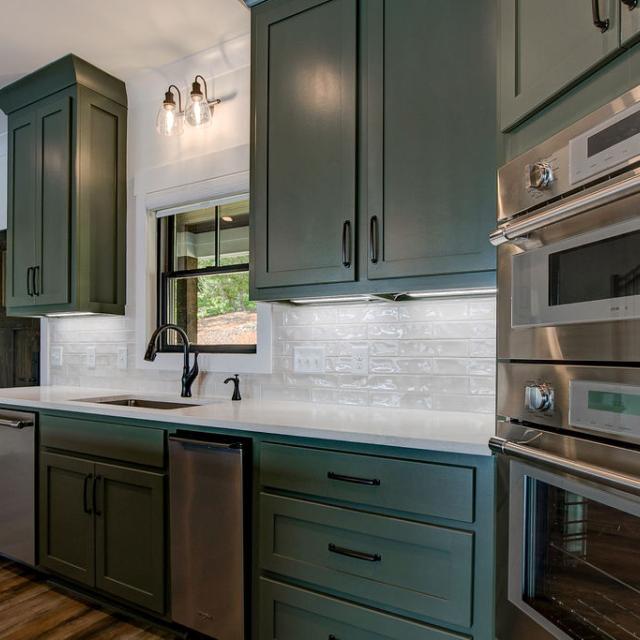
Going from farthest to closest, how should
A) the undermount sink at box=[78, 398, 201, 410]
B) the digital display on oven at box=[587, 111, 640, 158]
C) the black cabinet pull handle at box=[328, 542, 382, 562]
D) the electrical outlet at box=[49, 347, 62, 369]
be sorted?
the electrical outlet at box=[49, 347, 62, 369]
the undermount sink at box=[78, 398, 201, 410]
the black cabinet pull handle at box=[328, 542, 382, 562]
the digital display on oven at box=[587, 111, 640, 158]

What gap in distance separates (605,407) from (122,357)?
107 inches

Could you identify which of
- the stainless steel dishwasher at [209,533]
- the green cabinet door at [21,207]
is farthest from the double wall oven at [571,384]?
the green cabinet door at [21,207]

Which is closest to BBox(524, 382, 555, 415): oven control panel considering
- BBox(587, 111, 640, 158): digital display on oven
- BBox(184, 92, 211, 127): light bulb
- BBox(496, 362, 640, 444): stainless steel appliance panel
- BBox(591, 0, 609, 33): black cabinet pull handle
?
BBox(496, 362, 640, 444): stainless steel appliance panel

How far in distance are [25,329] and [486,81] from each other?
11.1 feet

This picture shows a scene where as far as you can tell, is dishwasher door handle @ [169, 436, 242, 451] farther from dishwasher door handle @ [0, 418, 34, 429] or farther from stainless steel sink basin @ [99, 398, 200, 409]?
dishwasher door handle @ [0, 418, 34, 429]

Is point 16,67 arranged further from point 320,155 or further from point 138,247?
point 320,155

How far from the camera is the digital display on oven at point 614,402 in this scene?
851mm

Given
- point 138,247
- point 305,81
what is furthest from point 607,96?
point 138,247

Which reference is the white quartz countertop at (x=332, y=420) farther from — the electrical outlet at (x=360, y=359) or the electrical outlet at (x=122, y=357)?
the electrical outlet at (x=122, y=357)

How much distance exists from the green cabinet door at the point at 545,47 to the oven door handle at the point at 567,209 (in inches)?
9.7

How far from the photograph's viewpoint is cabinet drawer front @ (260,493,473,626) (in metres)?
1.39

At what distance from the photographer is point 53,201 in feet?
9.41

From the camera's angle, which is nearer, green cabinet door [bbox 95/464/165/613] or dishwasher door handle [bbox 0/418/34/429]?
green cabinet door [bbox 95/464/165/613]

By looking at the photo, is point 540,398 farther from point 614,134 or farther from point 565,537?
point 614,134
